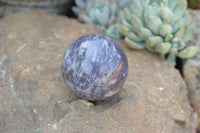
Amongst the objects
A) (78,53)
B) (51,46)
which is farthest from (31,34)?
(78,53)

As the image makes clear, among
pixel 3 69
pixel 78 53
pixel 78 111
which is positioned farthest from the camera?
pixel 3 69

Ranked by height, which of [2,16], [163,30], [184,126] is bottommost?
[2,16]

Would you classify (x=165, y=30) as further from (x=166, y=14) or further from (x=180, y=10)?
(x=180, y=10)

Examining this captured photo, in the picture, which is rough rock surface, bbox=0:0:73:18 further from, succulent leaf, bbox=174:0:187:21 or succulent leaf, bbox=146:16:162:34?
succulent leaf, bbox=174:0:187:21

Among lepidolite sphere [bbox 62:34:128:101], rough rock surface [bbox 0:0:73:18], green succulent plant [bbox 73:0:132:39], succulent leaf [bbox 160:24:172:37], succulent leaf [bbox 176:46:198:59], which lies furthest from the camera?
rough rock surface [bbox 0:0:73:18]

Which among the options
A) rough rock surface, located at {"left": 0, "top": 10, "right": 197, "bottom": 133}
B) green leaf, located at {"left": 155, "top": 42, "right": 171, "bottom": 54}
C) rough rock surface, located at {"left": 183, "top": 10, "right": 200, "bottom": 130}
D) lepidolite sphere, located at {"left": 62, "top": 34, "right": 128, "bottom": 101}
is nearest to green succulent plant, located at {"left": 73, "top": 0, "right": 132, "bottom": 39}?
rough rock surface, located at {"left": 0, "top": 10, "right": 197, "bottom": 133}

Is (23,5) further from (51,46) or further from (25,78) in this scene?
(25,78)

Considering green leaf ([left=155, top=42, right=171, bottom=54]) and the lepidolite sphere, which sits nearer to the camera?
the lepidolite sphere
